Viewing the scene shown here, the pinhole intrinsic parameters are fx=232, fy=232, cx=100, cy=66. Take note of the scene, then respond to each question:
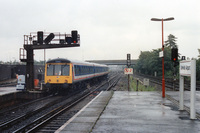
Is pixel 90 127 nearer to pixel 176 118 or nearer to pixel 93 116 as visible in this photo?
pixel 93 116

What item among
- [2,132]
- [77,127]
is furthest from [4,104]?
[77,127]

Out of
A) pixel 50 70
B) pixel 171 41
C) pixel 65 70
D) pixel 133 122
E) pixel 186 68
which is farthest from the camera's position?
pixel 171 41

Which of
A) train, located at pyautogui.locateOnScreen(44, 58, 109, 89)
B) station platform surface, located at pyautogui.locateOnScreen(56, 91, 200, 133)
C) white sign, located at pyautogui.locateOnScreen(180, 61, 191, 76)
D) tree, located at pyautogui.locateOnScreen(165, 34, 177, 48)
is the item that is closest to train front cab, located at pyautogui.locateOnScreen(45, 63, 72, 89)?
train, located at pyautogui.locateOnScreen(44, 58, 109, 89)

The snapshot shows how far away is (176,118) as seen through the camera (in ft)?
30.6

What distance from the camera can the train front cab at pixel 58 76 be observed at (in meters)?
19.5

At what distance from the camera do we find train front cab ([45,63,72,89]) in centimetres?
1948

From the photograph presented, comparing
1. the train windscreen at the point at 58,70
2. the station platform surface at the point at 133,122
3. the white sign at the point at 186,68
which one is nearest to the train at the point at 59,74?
the train windscreen at the point at 58,70

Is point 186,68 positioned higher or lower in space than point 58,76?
higher

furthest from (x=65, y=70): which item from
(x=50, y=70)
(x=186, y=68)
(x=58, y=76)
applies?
(x=186, y=68)

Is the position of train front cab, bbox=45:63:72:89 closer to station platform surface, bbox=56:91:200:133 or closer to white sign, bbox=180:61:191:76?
station platform surface, bbox=56:91:200:133

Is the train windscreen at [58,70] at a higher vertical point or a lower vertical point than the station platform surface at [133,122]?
higher

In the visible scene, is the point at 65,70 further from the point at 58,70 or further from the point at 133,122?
the point at 133,122

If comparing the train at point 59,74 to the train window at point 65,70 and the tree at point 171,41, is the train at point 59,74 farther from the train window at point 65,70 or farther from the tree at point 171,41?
the tree at point 171,41

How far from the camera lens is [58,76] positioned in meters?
19.6
